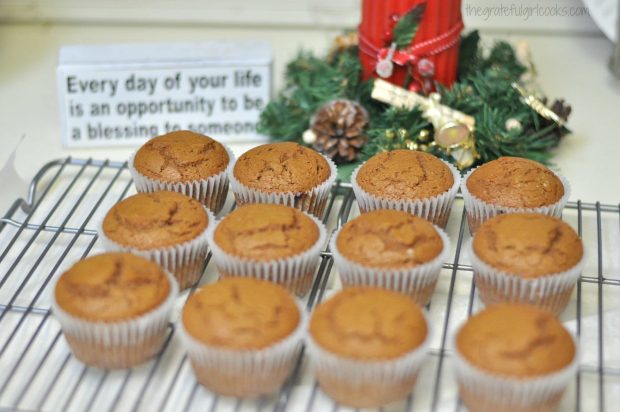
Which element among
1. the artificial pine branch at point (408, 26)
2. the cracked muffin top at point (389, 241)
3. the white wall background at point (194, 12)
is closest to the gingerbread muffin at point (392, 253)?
the cracked muffin top at point (389, 241)

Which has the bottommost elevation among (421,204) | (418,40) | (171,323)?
(171,323)

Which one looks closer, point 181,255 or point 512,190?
point 181,255

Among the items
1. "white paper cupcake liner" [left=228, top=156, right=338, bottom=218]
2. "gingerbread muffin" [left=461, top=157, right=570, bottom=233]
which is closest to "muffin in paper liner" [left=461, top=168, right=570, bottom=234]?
"gingerbread muffin" [left=461, top=157, right=570, bottom=233]

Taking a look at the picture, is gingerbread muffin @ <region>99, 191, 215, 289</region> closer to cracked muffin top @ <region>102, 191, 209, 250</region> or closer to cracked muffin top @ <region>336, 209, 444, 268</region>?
cracked muffin top @ <region>102, 191, 209, 250</region>

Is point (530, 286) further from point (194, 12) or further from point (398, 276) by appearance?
point (194, 12)

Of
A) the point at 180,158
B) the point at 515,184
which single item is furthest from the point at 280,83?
the point at 515,184

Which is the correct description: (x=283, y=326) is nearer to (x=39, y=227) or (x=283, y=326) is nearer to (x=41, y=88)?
(x=39, y=227)

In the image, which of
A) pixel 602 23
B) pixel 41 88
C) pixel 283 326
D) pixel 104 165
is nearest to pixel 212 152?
pixel 104 165
